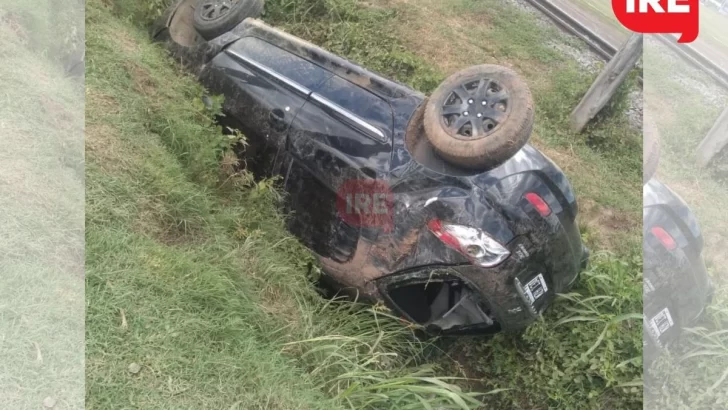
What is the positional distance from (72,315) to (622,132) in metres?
7.28

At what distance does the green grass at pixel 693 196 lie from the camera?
3.45 m

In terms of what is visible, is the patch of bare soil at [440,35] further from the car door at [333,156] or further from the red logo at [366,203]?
the red logo at [366,203]

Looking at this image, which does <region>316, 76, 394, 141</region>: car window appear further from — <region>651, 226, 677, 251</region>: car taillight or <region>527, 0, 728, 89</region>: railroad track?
<region>527, 0, 728, 89</region>: railroad track

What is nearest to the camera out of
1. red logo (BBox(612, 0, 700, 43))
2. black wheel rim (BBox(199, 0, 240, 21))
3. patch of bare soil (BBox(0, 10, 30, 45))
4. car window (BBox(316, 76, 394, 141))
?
red logo (BBox(612, 0, 700, 43))

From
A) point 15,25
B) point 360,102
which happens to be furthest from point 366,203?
point 15,25

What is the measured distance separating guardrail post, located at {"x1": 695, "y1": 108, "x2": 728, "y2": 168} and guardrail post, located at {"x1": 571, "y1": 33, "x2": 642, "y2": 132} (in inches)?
47.8

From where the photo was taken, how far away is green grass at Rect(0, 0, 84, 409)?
7.28 ft

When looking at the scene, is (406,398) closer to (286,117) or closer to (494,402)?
(494,402)

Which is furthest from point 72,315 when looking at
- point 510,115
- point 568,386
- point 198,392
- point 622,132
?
point 622,132

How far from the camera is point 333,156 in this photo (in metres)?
3.59

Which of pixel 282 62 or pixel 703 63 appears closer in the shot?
pixel 282 62

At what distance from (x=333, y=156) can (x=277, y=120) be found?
521 millimetres

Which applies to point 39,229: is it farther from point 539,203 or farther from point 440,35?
point 440,35

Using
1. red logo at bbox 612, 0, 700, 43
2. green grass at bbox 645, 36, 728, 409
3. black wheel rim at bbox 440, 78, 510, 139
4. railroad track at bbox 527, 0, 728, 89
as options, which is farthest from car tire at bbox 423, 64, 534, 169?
railroad track at bbox 527, 0, 728, 89
